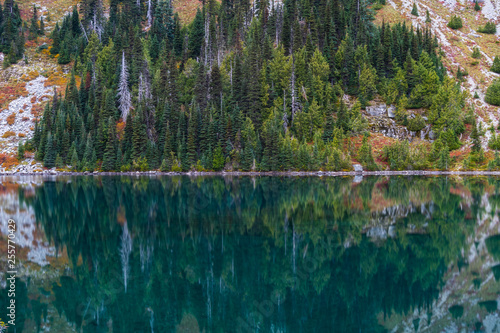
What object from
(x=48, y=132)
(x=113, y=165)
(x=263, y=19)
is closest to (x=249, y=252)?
(x=113, y=165)

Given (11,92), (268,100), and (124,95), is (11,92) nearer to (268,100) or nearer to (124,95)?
(124,95)

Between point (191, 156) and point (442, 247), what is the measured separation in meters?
72.1

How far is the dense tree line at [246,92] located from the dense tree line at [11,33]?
577 inches

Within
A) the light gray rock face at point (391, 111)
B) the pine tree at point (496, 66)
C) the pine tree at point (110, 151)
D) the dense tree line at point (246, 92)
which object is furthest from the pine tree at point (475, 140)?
the pine tree at point (110, 151)

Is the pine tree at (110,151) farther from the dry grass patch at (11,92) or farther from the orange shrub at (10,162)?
the dry grass patch at (11,92)

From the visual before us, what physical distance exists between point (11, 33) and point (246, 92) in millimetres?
86009

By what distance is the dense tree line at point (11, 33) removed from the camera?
12075 centimetres

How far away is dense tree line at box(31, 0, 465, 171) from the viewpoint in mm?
89562

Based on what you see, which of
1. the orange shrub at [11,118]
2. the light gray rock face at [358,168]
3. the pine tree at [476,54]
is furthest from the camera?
the pine tree at [476,54]

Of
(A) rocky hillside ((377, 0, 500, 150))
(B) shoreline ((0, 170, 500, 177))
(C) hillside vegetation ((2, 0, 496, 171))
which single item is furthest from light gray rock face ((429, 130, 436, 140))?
(B) shoreline ((0, 170, 500, 177))

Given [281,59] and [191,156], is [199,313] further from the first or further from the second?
[281,59]

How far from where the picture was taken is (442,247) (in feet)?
75.5

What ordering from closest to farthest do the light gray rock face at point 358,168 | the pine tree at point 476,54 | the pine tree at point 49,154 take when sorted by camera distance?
the light gray rock face at point 358,168, the pine tree at point 49,154, the pine tree at point 476,54

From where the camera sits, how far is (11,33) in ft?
415
